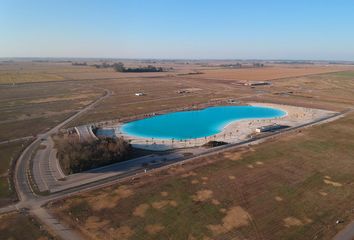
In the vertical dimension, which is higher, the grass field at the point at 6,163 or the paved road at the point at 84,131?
the paved road at the point at 84,131

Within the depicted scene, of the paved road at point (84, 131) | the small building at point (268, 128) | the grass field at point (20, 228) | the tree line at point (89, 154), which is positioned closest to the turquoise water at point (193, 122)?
the paved road at point (84, 131)

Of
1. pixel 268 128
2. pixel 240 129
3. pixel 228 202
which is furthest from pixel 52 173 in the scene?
pixel 268 128

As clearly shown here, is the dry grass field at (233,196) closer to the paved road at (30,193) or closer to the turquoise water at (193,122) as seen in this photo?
the paved road at (30,193)

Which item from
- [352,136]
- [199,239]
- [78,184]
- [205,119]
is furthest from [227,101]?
[199,239]

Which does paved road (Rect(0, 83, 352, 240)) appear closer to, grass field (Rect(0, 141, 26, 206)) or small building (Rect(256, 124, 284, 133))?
grass field (Rect(0, 141, 26, 206))

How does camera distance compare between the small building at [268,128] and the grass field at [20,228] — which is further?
the small building at [268,128]

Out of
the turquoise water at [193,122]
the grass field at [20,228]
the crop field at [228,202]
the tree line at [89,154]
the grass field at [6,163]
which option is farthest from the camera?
the turquoise water at [193,122]
